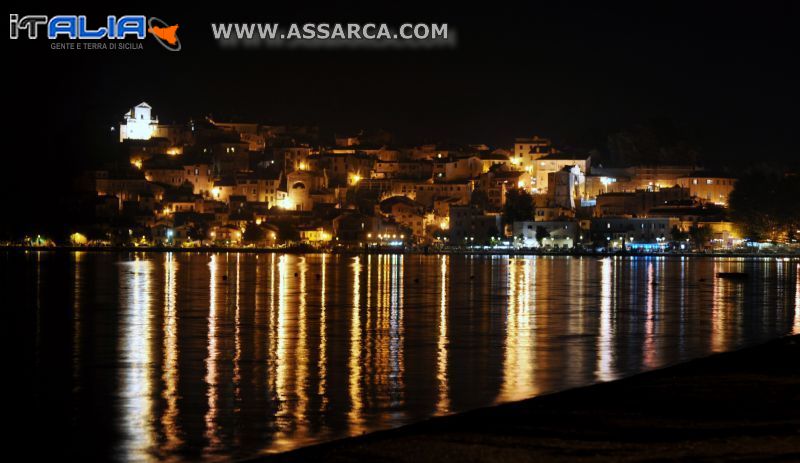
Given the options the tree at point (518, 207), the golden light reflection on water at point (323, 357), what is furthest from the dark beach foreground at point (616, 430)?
the tree at point (518, 207)

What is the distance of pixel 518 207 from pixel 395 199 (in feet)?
36.1

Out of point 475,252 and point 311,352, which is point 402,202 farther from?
point 311,352

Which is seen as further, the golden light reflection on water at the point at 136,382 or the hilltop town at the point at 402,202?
the hilltop town at the point at 402,202

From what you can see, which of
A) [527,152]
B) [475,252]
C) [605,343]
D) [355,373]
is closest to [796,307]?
[605,343]

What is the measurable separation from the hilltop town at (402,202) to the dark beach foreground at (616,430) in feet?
257

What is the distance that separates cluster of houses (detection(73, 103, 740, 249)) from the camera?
297ft

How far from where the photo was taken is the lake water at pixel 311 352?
10.4 metres

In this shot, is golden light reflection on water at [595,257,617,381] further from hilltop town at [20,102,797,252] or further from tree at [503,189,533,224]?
hilltop town at [20,102,797,252]

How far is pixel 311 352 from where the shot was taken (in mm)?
16344

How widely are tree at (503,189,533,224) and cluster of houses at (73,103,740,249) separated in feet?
0.67

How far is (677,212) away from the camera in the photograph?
91.6 m

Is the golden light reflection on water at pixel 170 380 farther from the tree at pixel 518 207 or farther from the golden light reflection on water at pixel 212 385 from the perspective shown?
the tree at pixel 518 207

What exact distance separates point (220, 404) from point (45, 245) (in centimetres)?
9391

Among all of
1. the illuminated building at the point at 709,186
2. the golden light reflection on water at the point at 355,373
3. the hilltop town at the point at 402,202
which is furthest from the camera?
the illuminated building at the point at 709,186
